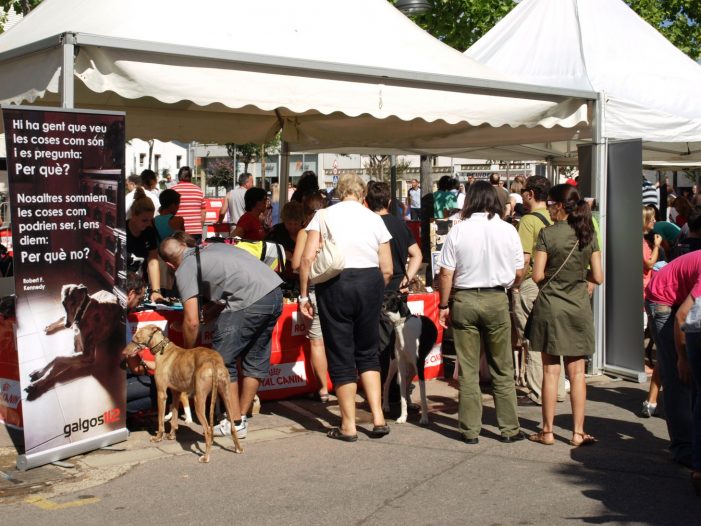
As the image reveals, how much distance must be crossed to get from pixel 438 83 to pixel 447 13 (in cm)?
1224

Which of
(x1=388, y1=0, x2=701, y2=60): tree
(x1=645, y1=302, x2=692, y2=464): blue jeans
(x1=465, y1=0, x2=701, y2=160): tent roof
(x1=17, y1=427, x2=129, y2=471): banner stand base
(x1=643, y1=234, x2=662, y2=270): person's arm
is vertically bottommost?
(x1=17, y1=427, x2=129, y2=471): banner stand base

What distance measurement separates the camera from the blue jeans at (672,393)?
19.6ft

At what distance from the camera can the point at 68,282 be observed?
5.84 metres

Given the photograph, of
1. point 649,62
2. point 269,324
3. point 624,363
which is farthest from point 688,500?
point 649,62

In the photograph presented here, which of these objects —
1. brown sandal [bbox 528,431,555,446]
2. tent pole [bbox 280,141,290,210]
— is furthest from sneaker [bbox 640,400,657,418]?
tent pole [bbox 280,141,290,210]

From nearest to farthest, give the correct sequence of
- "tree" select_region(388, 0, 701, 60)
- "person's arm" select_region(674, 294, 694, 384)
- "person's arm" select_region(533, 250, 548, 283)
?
"person's arm" select_region(674, 294, 694, 384)
"person's arm" select_region(533, 250, 548, 283)
"tree" select_region(388, 0, 701, 60)

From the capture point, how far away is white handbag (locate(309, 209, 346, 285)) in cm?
623

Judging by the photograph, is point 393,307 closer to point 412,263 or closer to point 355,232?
point 412,263

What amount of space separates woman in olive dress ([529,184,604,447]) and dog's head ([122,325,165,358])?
105 inches

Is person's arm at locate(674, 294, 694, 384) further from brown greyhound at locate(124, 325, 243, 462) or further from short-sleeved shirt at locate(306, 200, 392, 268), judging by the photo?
brown greyhound at locate(124, 325, 243, 462)

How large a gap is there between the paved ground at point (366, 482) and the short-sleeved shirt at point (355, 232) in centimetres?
135

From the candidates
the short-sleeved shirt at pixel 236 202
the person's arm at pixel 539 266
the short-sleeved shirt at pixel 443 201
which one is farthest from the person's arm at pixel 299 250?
the short-sleeved shirt at pixel 236 202

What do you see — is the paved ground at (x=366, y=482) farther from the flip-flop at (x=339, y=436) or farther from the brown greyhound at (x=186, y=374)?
the brown greyhound at (x=186, y=374)

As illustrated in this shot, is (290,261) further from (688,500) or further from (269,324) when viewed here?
(688,500)
